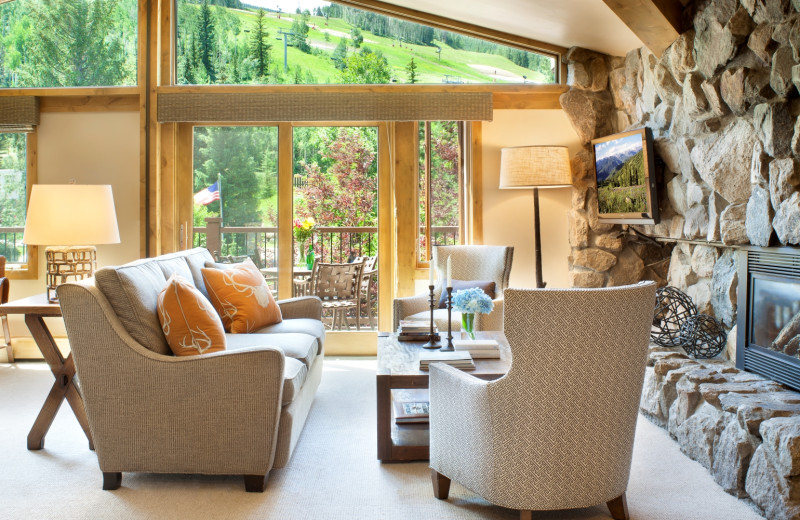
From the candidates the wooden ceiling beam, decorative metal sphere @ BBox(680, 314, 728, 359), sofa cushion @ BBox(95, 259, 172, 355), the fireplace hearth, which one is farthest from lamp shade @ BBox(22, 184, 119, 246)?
the fireplace hearth

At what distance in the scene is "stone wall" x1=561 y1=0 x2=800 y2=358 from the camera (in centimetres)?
305

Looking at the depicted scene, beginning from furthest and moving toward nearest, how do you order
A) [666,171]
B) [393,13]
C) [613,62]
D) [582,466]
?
[393,13] → [613,62] → [666,171] → [582,466]

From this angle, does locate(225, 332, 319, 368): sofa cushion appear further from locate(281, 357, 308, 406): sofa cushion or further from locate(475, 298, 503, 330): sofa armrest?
locate(475, 298, 503, 330): sofa armrest

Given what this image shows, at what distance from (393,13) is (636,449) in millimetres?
3823

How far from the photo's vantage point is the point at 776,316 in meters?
3.25

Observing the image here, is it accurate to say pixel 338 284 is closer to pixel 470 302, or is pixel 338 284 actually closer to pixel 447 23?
pixel 447 23

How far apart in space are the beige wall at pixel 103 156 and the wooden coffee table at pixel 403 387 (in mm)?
3089

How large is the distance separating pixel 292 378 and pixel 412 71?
3.41 metres

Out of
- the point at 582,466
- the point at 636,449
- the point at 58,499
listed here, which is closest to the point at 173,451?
the point at 58,499

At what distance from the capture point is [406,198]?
566cm

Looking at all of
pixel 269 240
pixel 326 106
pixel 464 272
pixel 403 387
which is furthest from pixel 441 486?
pixel 326 106

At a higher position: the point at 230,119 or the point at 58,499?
the point at 230,119

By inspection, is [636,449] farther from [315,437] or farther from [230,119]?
[230,119]

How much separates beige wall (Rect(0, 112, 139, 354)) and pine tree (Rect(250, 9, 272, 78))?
105 centimetres
